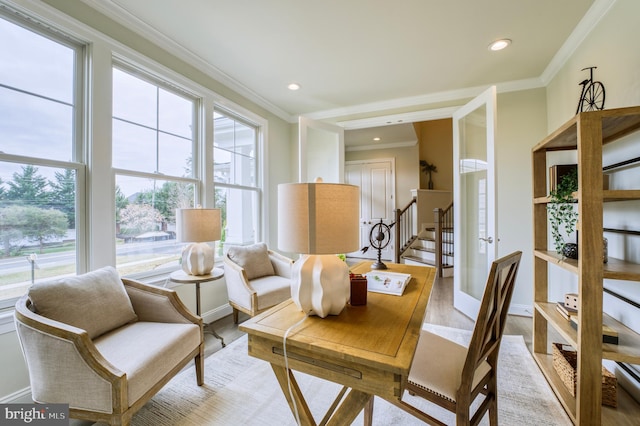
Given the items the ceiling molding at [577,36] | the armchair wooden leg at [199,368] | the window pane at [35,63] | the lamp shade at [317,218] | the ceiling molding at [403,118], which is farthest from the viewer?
the ceiling molding at [403,118]

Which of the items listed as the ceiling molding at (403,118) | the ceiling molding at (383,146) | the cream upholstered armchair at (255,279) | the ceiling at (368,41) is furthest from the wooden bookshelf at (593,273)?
the ceiling molding at (383,146)

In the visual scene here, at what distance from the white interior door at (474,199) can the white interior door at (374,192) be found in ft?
9.39

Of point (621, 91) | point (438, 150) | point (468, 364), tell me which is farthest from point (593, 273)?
point (438, 150)

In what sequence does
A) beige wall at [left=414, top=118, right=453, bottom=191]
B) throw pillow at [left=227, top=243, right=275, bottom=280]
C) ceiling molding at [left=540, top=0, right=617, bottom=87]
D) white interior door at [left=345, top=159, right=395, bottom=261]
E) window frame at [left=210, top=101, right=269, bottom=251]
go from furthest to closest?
1. beige wall at [left=414, top=118, right=453, bottom=191]
2. white interior door at [left=345, top=159, right=395, bottom=261]
3. window frame at [left=210, top=101, right=269, bottom=251]
4. throw pillow at [left=227, top=243, right=275, bottom=280]
5. ceiling molding at [left=540, top=0, right=617, bottom=87]

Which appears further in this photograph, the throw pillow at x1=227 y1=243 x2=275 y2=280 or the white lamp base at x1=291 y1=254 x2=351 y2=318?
the throw pillow at x1=227 y1=243 x2=275 y2=280

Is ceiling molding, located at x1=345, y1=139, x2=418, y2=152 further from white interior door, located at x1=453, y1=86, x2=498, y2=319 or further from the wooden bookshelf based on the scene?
the wooden bookshelf

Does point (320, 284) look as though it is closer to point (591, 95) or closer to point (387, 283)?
point (387, 283)

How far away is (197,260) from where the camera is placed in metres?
2.33

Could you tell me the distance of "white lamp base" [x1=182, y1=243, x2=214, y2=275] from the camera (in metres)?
2.33

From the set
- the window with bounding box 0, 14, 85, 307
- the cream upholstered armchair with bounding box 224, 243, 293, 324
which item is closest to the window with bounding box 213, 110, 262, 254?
the cream upholstered armchair with bounding box 224, 243, 293, 324

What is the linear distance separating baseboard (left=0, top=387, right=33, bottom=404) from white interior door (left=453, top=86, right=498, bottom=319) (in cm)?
358

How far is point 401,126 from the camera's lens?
4.66 m

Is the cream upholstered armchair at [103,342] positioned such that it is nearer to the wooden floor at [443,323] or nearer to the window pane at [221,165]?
the wooden floor at [443,323]

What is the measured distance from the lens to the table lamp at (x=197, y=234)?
7.41 ft
